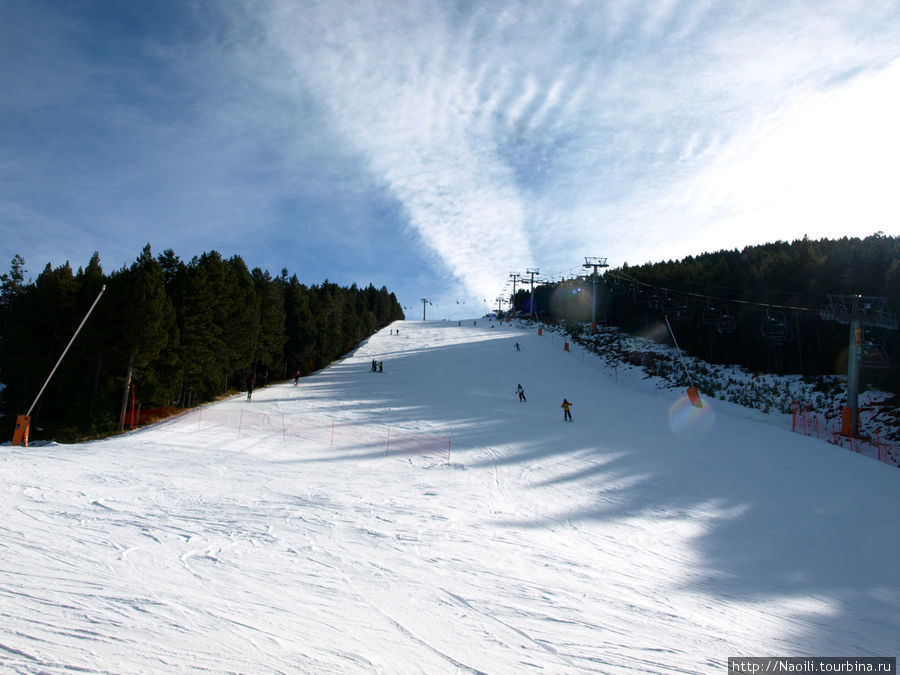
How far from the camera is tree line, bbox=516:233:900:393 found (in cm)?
2397

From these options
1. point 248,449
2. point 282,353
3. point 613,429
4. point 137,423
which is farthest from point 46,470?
point 282,353

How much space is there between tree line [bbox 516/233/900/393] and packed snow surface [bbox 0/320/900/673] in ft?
39.5

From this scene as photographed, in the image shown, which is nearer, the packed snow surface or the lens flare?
the packed snow surface

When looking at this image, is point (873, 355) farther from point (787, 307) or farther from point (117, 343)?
point (117, 343)

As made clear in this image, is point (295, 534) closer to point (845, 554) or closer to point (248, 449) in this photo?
point (248, 449)

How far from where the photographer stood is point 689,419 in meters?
21.2

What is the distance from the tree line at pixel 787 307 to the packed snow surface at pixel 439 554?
1203cm

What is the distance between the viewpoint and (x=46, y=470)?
9695 millimetres

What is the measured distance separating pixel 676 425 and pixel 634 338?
105 ft

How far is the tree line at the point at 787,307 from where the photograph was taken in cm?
A: 2397

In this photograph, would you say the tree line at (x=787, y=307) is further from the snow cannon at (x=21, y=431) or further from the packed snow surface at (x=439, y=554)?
the snow cannon at (x=21, y=431)

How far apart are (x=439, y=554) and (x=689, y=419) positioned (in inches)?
740

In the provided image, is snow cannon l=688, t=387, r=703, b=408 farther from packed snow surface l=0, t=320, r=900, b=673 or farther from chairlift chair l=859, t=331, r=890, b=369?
packed snow surface l=0, t=320, r=900, b=673

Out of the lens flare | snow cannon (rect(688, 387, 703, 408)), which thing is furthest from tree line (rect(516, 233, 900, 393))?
the lens flare
